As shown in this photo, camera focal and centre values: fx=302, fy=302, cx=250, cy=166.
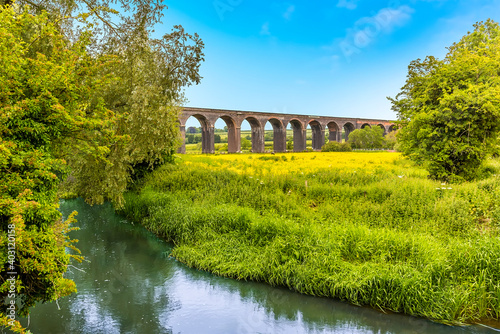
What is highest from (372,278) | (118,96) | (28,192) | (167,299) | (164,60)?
(164,60)

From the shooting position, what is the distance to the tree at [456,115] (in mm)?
9398

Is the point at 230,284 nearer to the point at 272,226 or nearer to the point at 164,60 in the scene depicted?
the point at 272,226

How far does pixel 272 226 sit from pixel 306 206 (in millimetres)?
1794

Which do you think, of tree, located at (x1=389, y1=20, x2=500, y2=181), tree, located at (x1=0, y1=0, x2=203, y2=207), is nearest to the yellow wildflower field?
tree, located at (x1=389, y1=20, x2=500, y2=181)

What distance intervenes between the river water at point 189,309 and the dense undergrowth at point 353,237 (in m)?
0.27

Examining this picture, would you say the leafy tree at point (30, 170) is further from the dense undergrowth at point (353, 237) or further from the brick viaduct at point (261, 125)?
the brick viaduct at point (261, 125)

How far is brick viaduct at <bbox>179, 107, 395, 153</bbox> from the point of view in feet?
126

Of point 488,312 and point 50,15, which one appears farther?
point 50,15

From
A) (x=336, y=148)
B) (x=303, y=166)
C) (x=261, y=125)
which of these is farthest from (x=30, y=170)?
(x=336, y=148)

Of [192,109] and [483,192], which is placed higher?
[192,109]

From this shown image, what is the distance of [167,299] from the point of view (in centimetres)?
518

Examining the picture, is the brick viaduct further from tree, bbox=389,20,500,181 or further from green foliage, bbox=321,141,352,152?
tree, bbox=389,20,500,181

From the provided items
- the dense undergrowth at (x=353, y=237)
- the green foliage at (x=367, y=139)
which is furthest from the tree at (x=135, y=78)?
the green foliage at (x=367, y=139)

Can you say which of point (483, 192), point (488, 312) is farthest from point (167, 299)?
point (483, 192)
